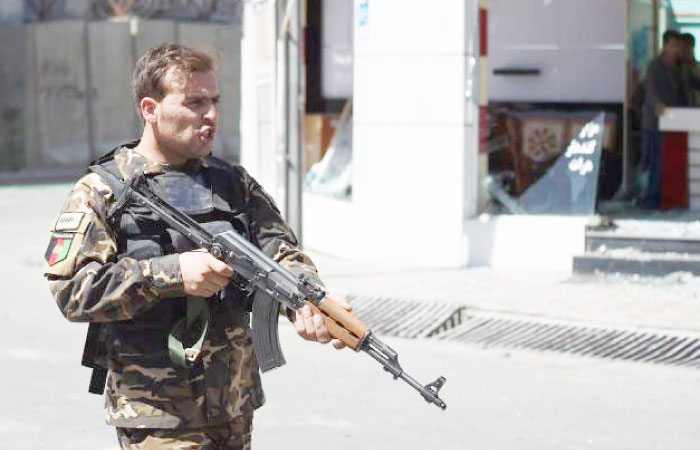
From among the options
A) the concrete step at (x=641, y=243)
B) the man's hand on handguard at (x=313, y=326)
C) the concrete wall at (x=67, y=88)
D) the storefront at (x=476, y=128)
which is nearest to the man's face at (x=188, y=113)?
the man's hand on handguard at (x=313, y=326)

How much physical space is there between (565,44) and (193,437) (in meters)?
9.71

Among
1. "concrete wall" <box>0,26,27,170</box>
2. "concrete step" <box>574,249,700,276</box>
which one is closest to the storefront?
"concrete step" <box>574,249,700,276</box>

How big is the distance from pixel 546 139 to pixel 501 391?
5.34 metres

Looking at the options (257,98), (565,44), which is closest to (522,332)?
(565,44)

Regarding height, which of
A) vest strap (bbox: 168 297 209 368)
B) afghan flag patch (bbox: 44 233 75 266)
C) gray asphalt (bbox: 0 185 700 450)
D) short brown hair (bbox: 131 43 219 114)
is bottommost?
gray asphalt (bbox: 0 185 700 450)

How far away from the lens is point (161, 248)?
380cm

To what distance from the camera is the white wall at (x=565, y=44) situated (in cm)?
1292

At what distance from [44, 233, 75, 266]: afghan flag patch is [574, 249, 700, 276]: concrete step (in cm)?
741

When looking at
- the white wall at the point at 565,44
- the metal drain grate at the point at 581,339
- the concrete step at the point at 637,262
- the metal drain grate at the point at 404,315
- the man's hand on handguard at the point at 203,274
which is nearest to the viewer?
the man's hand on handguard at the point at 203,274

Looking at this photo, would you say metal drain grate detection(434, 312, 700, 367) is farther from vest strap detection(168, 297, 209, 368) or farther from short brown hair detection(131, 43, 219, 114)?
short brown hair detection(131, 43, 219, 114)

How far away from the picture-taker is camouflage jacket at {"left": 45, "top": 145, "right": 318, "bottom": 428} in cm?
366

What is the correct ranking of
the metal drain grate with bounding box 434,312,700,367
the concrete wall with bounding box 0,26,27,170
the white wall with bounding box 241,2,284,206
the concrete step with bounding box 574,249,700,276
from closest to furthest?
1. the metal drain grate with bounding box 434,312,700,367
2. the concrete step with bounding box 574,249,700,276
3. the white wall with bounding box 241,2,284,206
4. the concrete wall with bounding box 0,26,27,170

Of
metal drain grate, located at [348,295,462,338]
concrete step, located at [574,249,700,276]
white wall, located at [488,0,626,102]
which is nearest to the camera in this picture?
metal drain grate, located at [348,295,462,338]

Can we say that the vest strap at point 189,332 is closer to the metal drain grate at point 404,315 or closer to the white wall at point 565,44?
the metal drain grate at point 404,315
